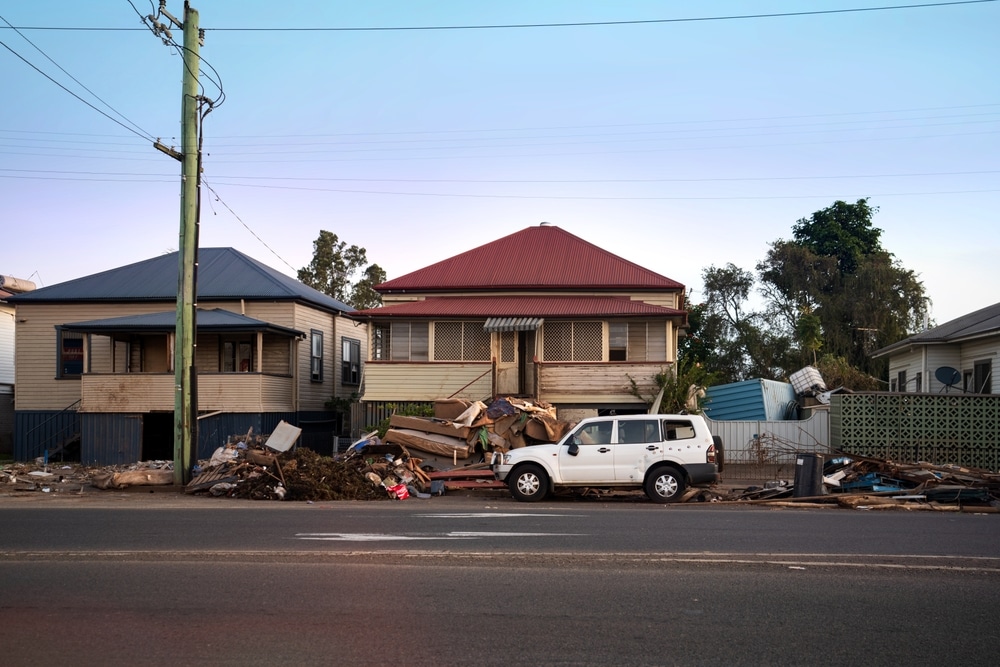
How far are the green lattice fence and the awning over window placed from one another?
9260mm

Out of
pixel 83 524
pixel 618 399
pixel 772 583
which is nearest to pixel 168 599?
pixel 772 583

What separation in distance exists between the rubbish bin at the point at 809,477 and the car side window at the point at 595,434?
366 cm

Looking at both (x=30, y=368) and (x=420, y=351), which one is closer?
(x=420, y=351)

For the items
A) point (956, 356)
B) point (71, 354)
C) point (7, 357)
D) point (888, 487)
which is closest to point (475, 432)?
point (888, 487)

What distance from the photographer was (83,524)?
14.0m

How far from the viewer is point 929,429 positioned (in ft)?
75.9

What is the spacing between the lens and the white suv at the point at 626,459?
1802cm

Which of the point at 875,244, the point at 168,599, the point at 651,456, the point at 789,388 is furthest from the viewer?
the point at 875,244

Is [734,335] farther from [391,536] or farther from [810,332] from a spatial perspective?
[391,536]

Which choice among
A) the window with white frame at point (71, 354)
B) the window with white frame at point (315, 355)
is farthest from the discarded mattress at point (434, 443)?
the window with white frame at point (71, 354)

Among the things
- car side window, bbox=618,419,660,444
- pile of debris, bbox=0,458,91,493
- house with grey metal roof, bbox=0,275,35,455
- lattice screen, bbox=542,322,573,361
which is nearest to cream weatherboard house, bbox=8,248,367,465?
pile of debris, bbox=0,458,91,493

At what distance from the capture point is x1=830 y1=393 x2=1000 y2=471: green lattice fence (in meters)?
23.0

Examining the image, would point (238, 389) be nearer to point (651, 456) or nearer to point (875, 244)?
point (651, 456)

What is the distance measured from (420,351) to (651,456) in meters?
13.1
